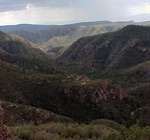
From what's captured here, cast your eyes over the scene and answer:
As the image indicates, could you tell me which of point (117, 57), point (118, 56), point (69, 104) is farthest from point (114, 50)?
point (69, 104)

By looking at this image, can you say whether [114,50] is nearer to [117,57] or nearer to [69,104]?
[117,57]

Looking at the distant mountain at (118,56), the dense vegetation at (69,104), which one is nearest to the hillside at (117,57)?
the distant mountain at (118,56)

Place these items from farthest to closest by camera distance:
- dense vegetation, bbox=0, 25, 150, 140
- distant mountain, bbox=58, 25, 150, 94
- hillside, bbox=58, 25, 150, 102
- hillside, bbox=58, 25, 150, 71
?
hillside, bbox=58, 25, 150, 71 < distant mountain, bbox=58, 25, 150, 94 < hillside, bbox=58, 25, 150, 102 < dense vegetation, bbox=0, 25, 150, 140

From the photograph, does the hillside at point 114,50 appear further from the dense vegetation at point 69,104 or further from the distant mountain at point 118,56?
the dense vegetation at point 69,104

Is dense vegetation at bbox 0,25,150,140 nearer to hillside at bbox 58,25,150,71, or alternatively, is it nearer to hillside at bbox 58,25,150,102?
hillside at bbox 58,25,150,102

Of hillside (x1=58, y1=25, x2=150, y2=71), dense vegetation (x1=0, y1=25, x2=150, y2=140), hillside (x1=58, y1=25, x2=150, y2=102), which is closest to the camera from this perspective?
dense vegetation (x1=0, y1=25, x2=150, y2=140)

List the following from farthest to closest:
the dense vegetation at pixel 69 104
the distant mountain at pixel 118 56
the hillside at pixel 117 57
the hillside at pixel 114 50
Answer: the hillside at pixel 114 50 → the distant mountain at pixel 118 56 → the hillside at pixel 117 57 → the dense vegetation at pixel 69 104

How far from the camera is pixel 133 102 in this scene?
5484 cm

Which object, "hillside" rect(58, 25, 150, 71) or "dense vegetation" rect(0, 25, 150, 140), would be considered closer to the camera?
"dense vegetation" rect(0, 25, 150, 140)

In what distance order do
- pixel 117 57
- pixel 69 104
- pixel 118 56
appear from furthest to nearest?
pixel 118 56
pixel 117 57
pixel 69 104

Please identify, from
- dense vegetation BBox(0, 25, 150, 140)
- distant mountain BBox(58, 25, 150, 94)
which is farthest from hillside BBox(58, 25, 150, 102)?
dense vegetation BBox(0, 25, 150, 140)

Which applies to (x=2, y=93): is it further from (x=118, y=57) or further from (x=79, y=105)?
(x=118, y=57)

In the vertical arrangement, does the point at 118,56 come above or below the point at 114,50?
below

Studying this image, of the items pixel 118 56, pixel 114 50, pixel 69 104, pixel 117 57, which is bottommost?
pixel 69 104
